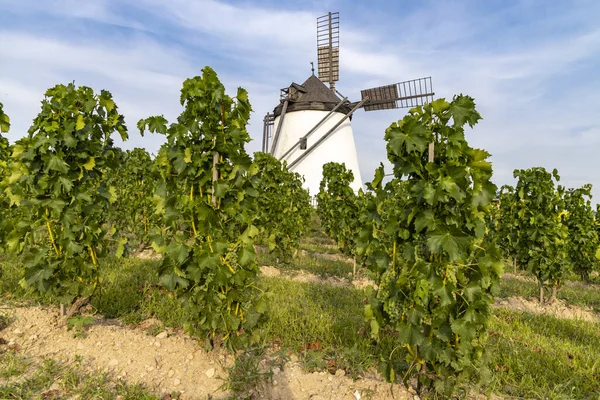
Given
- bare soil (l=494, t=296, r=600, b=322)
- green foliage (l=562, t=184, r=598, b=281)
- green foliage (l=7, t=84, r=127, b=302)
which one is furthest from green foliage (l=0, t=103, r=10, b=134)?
green foliage (l=562, t=184, r=598, b=281)

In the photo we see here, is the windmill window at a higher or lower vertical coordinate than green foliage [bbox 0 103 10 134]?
higher

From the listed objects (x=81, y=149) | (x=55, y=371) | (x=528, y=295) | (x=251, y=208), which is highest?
(x=81, y=149)

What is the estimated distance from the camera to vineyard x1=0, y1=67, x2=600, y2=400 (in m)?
3.29

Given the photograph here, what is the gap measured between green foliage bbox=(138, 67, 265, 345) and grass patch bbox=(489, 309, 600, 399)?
8.32 ft

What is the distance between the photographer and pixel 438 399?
3.36 meters

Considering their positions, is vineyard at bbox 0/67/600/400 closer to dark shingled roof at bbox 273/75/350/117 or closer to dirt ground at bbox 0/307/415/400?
dirt ground at bbox 0/307/415/400

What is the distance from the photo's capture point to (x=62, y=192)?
15.4 feet

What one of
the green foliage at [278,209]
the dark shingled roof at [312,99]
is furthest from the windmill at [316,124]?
the green foliage at [278,209]

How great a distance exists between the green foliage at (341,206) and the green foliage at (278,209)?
1.02 m

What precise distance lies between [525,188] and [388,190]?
670 centimetres

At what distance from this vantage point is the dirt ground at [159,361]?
3.57 m

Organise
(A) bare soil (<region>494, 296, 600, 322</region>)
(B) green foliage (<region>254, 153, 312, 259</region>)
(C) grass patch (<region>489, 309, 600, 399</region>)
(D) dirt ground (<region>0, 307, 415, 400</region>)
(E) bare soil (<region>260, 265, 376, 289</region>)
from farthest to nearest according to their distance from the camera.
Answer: (B) green foliage (<region>254, 153, 312, 259</region>)
(E) bare soil (<region>260, 265, 376, 289</region>)
(A) bare soil (<region>494, 296, 600, 322</region>)
(C) grass patch (<region>489, 309, 600, 399</region>)
(D) dirt ground (<region>0, 307, 415, 400</region>)

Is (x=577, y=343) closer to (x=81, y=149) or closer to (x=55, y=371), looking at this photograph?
(x=55, y=371)

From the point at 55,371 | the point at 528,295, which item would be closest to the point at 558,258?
the point at 528,295
